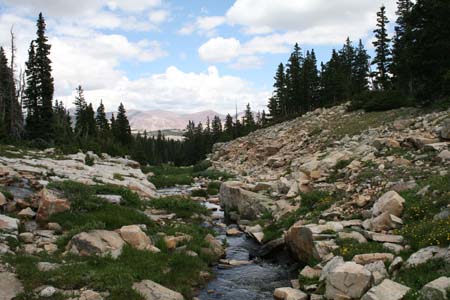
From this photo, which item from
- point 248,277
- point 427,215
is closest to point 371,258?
point 427,215

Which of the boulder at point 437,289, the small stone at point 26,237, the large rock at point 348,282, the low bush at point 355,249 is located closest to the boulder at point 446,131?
the low bush at point 355,249

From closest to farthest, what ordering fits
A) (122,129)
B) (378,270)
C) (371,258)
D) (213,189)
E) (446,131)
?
1. (378,270)
2. (371,258)
3. (446,131)
4. (213,189)
5. (122,129)

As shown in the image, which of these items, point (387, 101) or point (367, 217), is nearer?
point (367, 217)

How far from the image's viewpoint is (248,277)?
518 inches

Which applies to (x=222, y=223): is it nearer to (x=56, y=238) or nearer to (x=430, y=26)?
(x=56, y=238)

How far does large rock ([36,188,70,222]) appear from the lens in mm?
14664

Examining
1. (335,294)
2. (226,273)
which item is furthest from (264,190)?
(335,294)

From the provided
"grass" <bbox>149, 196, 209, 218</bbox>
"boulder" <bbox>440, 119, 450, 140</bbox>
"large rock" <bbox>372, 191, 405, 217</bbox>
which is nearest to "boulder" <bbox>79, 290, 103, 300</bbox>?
"large rock" <bbox>372, 191, 405, 217</bbox>

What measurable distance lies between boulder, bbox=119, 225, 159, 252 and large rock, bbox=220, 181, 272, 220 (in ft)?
28.0

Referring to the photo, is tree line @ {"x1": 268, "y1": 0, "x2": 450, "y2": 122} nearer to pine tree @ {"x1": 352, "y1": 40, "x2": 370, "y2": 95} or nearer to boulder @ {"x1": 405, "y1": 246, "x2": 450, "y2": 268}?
pine tree @ {"x1": 352, "y1": 40, "x2": 370, "y2": 95}

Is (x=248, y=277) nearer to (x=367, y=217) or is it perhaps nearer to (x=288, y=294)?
(x=288, y=294)

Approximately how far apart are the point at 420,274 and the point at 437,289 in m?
1.26

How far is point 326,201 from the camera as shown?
16719mm

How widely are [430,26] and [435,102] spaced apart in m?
5.46
